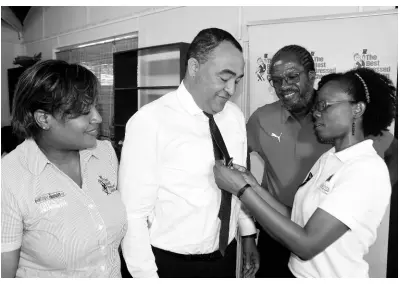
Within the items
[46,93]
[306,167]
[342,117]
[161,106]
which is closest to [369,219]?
[342,117]

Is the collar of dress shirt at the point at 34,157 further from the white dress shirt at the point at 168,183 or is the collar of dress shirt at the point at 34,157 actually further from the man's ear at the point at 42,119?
the white dress shirt at the point at 168,183

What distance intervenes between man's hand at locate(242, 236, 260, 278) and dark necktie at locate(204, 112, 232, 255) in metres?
0.41

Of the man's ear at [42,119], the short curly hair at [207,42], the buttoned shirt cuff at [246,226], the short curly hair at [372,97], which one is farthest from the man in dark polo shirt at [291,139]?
the man's ear at [42,119]

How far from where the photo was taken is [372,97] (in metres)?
1.51

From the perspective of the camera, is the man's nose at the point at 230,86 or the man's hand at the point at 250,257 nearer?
the man's nose at the point at 230,86

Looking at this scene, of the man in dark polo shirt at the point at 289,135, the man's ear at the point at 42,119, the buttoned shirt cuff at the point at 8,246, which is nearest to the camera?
the buttoned shirt cuff at the point at 8,246

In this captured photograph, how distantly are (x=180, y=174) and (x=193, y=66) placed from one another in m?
0.54

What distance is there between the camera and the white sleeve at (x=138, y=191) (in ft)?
4.74

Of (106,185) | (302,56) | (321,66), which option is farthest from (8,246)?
(321,66)

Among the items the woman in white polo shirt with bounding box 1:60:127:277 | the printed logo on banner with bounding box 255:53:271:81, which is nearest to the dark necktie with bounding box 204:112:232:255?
A: the woman in white polo shirt with bounding box 1:60:127:277

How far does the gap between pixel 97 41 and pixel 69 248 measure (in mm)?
4989

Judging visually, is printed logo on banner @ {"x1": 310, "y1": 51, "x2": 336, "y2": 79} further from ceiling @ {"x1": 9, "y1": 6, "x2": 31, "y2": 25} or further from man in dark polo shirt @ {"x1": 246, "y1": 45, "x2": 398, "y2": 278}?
ceiling @ {"x1": 9, "y1": 6, "x2": 31, "y2": 25}

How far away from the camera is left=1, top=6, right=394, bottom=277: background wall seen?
9.96 ft

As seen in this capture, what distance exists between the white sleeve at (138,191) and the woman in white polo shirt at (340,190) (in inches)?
13.2
